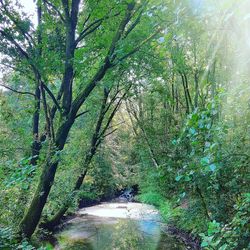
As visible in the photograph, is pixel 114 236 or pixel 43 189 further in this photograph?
pixel 114 236

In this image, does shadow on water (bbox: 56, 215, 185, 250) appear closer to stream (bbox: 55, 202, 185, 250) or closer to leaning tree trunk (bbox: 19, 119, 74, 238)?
stream (bbox: 55, 202, 185, 250)

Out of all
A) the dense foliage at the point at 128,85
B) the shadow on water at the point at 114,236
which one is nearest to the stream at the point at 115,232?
the shadow on water at the point at 114,236

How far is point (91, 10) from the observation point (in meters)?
7.91

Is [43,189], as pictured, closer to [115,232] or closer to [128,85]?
[128,85]

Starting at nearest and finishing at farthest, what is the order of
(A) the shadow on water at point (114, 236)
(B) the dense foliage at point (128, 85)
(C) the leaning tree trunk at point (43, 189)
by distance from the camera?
(B) the dense foliage at point (128, 85) < (C) the leaning tree trunk at point (43, 189) < (A) the shadow on water at point (114, 236)

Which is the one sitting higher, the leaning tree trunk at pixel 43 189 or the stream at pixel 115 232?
the leaning tree trunk at pixel 43 189

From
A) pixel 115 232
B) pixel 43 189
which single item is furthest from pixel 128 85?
pixel 43 189

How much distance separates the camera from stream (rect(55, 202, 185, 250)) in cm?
1115

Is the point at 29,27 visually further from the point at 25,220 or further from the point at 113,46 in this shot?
the point at 25,220

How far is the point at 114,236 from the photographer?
12695 millimetres

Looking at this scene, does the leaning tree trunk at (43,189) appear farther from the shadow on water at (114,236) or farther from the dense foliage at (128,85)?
the shadow on water at (114,236)

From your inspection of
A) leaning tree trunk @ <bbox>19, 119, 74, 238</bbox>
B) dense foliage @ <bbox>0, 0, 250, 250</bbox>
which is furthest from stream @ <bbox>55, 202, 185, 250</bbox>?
leaning tree trunk @ <bbox>19, 119, 74, 238</bbox>

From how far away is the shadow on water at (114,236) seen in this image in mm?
11078

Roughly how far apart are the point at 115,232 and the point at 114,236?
692 millimetres
